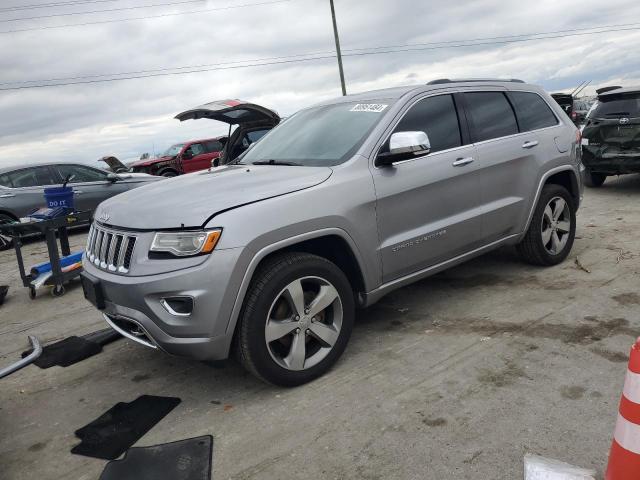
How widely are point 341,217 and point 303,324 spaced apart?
0.70m

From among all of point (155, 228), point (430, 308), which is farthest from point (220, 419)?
point (430, 308)

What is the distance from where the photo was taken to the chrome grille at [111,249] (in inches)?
124

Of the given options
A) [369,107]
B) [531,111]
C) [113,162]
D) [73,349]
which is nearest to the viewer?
[369,107]

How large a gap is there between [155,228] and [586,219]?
6339 mm

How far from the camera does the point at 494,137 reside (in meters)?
4.59

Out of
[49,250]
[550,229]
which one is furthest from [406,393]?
[49,250]

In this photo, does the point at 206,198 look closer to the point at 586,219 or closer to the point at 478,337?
the point at 478,337

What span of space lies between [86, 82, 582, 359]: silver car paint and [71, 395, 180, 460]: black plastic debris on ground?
18.7 inches

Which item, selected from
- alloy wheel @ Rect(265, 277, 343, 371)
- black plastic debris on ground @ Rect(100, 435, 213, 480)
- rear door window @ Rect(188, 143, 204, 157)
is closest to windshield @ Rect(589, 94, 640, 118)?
alloy wheel @ Rect(265, 277, 343, 371)

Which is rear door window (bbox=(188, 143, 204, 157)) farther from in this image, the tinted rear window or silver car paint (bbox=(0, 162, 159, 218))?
the tinted rear window

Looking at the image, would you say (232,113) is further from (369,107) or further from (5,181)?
(369,107)

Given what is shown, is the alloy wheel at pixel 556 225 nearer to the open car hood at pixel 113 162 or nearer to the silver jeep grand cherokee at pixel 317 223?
the silver jeep grand cherokee at pixel 317 223

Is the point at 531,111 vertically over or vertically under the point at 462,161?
over

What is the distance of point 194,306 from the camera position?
2.90m
